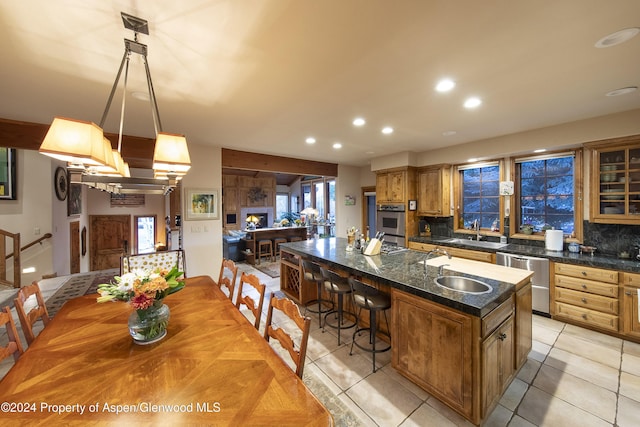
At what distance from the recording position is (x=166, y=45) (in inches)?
63.7

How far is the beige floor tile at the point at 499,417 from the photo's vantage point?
1723 mm

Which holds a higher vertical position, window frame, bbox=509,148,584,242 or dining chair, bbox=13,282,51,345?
window frame, bbox=509,148,584,242

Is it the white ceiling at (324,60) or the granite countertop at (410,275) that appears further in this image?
the granite countertop at (410,275)

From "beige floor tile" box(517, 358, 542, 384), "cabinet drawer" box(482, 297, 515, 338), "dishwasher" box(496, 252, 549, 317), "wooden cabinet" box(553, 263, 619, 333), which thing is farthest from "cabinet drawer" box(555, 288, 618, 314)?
"cabinet drawer" box(482, 297, 515, 338)

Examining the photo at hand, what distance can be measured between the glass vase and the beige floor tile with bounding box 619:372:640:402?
346 cm

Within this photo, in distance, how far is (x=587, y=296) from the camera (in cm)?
293

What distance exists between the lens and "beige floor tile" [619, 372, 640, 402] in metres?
1.97

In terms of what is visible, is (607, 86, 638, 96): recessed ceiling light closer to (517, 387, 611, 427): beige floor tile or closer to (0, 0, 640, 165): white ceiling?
(0, 0, 640, 165): white ceiling

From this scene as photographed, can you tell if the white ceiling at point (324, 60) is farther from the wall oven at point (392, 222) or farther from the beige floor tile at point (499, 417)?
the beige floor tile at point (499, 417)

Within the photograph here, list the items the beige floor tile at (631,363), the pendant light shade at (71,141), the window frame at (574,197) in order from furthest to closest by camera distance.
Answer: the window frame at (574,197)
the beige floor tile at (631,363)
the pendant light shade at (71,141)

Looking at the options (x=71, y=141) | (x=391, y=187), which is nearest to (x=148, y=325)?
(x=71, y=141)

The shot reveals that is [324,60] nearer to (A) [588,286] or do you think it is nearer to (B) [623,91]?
(B) [623,91]

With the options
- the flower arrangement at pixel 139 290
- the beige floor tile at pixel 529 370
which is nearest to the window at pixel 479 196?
the beige floor tile at pixel 529 370

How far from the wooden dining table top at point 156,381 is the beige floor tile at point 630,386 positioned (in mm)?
2728
